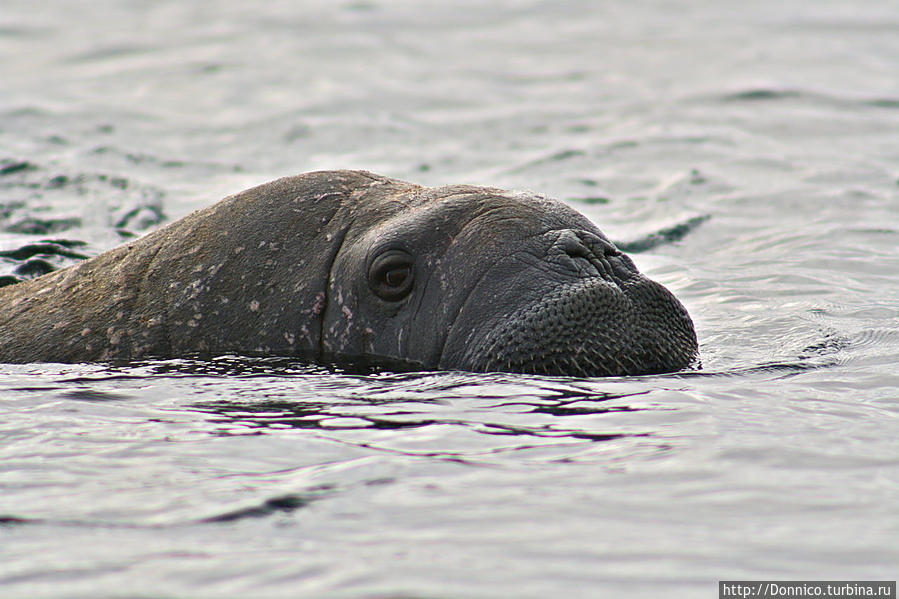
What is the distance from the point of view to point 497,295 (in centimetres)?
706

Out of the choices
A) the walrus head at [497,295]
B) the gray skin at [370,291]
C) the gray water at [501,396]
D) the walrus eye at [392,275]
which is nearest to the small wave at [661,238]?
the gray water at [501,396]

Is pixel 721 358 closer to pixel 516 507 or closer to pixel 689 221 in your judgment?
pixel 516 507

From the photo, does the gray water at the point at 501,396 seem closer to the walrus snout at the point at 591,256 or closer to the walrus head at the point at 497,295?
the walrus head at the point at 497,295

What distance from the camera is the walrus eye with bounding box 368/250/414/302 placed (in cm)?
741

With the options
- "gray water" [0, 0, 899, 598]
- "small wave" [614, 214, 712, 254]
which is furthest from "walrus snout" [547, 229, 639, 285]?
"small wave" [614, 214, 712, 254]

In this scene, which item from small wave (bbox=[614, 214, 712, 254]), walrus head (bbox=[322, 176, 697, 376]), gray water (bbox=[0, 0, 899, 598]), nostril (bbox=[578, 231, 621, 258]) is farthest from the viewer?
small wave (bbox=[614, 214, 712, 254])

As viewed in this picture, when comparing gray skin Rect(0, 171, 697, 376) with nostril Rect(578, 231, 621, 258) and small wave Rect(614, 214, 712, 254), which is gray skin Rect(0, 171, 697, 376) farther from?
small wave Rect(614, 214, 712, 254)

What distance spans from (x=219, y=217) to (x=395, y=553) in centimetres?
424

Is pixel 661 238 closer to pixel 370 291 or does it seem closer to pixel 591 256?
pixel 591 256

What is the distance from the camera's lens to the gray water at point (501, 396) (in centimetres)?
447

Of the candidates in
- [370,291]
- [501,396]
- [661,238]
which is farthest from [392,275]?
[661,238]

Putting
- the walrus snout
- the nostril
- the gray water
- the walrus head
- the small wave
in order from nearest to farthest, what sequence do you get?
the gray water
the walrus head
the walrus snout
the nostril
the small wave

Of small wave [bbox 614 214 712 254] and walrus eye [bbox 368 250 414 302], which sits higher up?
walrus eye [bbox 368 250 414 302]

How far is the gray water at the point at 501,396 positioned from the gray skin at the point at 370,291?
0.76 feet
